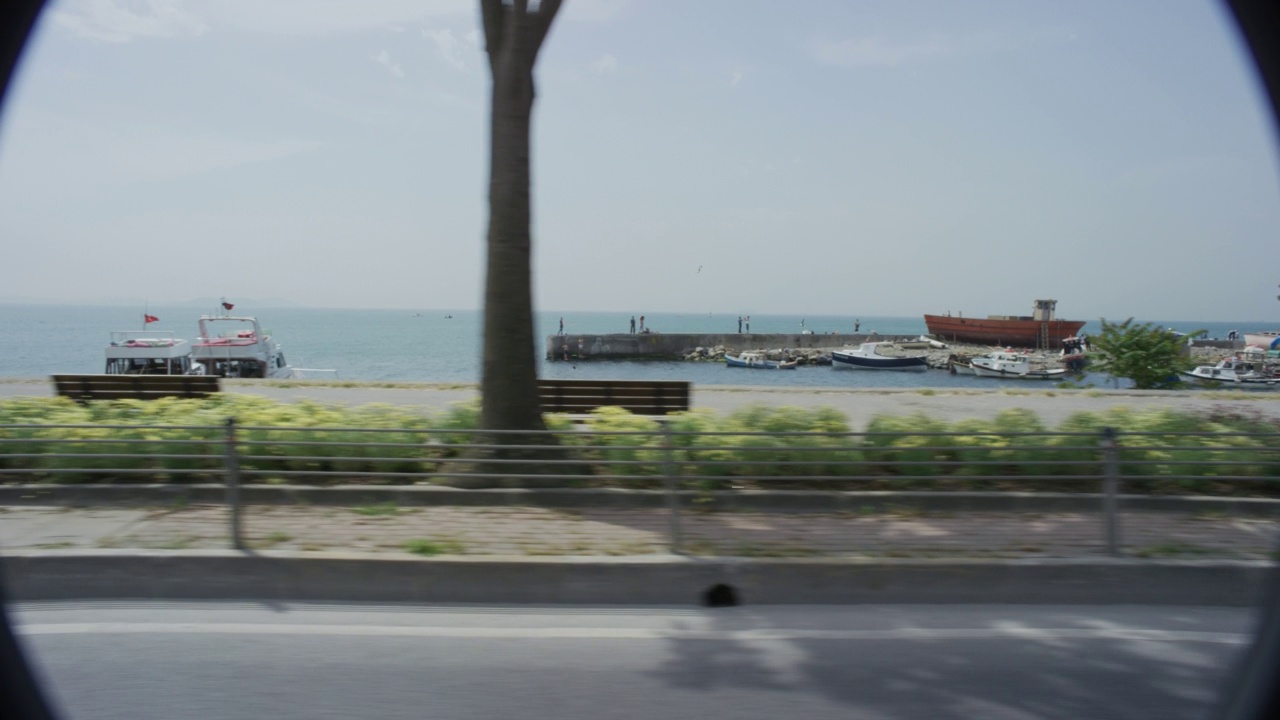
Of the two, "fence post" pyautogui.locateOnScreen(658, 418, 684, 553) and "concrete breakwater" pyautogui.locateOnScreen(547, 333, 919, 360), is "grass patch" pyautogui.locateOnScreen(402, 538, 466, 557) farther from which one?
"concrete breakwater" pyautogui.locateOnScreen(547, 333, 919, 360)

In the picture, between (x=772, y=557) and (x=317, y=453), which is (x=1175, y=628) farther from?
(x=317, y=453)

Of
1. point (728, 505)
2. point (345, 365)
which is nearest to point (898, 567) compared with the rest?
point (728, 505)

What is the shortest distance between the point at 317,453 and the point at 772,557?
512cm

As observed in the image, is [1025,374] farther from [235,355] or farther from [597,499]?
[597,499]

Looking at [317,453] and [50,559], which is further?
[317,453]

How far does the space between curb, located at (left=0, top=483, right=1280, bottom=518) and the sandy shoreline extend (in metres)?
6.13

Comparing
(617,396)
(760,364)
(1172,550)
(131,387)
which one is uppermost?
(131,387)

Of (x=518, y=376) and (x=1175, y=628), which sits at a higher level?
(x=518, y=376)

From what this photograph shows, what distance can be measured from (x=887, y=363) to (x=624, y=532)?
69.2m

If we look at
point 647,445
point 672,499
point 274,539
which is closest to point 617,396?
point 647,445

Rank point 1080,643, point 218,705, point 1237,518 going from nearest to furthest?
point 218,705
point 1080,643
point 1237,518

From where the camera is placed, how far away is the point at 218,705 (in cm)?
381

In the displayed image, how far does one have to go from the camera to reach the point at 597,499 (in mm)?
7070

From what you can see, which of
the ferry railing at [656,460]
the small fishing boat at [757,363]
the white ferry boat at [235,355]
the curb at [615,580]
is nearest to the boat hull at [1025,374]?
the small fishing boat at [757,363]
